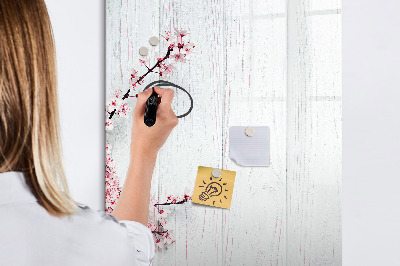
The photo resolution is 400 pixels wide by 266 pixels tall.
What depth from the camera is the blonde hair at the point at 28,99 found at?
1.70ft

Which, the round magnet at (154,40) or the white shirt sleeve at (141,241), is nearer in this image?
the white shirt sleeve at (141,241)

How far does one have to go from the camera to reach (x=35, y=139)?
0.54 m

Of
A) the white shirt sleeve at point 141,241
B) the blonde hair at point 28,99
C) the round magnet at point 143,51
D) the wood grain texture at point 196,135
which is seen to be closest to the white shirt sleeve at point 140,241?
the white shirt sleeve at point 141,241

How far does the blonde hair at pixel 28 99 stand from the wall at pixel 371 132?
0.43m

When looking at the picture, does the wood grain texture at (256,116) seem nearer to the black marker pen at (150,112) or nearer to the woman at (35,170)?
the black marker pen at (150,112)

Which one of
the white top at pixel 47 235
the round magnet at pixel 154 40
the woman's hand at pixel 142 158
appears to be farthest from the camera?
the round magnet at pixel 154 40

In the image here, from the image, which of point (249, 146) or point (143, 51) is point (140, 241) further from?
point (143, 51)

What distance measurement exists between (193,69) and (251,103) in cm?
16

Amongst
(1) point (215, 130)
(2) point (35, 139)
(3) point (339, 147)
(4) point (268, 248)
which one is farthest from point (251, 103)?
(2) point (35, 139)

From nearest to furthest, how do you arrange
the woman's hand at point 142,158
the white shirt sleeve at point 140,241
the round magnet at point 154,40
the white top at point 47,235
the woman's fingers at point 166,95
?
1. the white top at point 47,235
2. the white shirt sleeve at point 140,241
3. the woman's hand at point 142,158
4. the woman's fingers at point 166,95
5. the round magnet at point 154,40

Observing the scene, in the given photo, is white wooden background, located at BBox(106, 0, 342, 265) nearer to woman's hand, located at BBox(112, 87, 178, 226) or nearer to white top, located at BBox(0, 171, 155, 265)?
woman's hand, located at BBox(112, 87, 178, 226)

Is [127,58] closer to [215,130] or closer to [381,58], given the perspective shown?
[215,130]

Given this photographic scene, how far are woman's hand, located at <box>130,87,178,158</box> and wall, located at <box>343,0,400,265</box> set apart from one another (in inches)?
14.6

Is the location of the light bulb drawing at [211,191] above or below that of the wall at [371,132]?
below
